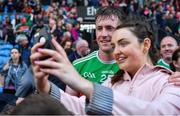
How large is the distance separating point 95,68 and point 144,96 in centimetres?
144

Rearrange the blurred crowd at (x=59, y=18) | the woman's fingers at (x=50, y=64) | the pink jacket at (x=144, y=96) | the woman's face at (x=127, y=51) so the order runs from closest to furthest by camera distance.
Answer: the woman's fingers at (x=50, y=64), the pink jacket at (x=144, y=96), the woman's face at (x=127, y=51), the blurred crowd at (x=59, y=18)

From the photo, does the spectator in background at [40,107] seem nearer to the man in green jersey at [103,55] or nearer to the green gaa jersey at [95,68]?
the man in green jersey at [103,55]

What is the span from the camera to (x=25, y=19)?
707 inches

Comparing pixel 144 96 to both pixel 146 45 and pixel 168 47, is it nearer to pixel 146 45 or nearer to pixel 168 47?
pixel 146 45

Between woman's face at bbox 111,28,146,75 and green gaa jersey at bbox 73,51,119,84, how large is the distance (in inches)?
46.6

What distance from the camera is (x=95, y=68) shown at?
12.1 ft

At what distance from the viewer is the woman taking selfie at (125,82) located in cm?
185

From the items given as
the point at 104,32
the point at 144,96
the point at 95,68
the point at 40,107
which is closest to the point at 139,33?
the point at 144,96

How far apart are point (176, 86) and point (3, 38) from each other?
46.7 feet

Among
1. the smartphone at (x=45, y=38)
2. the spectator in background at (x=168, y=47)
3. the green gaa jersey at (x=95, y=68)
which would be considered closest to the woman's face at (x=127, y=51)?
the smartphone at (x=45, y=38)

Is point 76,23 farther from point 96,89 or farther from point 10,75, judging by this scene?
point 96,89

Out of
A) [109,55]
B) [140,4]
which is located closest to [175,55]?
[109,55]

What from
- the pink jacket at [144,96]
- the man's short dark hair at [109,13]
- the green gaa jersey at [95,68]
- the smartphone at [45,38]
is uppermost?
the smartphone at [45,38]

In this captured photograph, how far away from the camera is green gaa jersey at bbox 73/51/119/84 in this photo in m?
3.64
